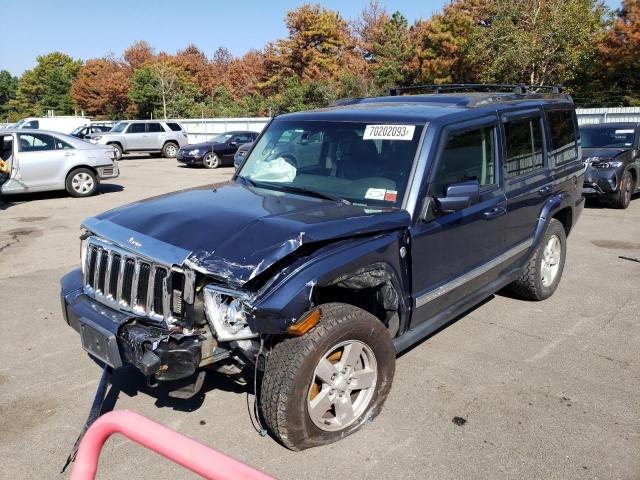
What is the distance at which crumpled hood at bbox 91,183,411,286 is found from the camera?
288 cm

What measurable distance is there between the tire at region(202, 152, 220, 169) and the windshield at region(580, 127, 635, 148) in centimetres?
1262

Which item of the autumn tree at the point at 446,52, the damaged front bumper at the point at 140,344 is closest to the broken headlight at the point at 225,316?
the damaged front bumper at the point at 140,344

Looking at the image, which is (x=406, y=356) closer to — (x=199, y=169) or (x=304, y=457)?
(x=304, y=457)

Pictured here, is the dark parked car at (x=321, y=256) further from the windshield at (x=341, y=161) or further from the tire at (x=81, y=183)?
the tire at (x=81, y=183)

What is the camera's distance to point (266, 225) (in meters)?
3.12

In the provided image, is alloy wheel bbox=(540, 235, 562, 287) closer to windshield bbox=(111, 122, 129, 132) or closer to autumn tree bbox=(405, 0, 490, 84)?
windshield bbox=(111, 122, 129, 132)

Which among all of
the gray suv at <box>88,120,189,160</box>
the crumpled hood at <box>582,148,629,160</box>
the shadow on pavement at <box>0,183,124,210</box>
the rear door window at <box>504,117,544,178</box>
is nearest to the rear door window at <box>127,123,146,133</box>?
the gray suv at <box>88,120,189,160</box>

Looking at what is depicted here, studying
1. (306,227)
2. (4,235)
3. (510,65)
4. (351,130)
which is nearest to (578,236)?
(351,130)

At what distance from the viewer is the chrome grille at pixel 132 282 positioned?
10.0ft

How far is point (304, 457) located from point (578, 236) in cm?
699

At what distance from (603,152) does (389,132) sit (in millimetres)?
8827

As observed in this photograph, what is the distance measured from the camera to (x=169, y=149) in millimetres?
25062

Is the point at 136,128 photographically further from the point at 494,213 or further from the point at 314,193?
the point at 494,213

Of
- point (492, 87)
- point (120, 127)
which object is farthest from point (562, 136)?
point (120, 127)
